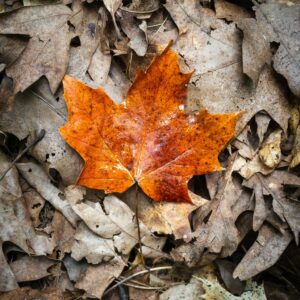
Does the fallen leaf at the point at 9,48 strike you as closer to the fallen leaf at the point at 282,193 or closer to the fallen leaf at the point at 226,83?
the fallen leaf at the point at 226,83

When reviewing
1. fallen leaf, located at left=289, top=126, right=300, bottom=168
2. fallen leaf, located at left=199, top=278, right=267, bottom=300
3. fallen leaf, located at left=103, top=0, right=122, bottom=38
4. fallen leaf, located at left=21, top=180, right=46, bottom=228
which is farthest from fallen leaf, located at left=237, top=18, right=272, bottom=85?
fallen leaf, located at left=21, top=180, right=46, bottom=228

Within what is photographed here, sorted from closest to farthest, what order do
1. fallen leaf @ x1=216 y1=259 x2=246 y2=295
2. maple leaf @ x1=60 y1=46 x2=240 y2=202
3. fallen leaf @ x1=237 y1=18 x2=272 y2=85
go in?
maple leaf @ x1=60 y1=46 x2=240 y2=202, fallen leaf @ x1=237 y1=18 x2=272 y2=85, fallen leaf @ x1=216 y1=259 x2=246 y2=295

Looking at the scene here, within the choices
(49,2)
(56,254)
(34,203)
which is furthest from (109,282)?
(49,2)

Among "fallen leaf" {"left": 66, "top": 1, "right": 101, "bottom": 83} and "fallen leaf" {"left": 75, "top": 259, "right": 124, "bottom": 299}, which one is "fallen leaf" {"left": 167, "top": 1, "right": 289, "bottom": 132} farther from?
"fallen leaf" {"left": 75, "top": 259, "right": 124, "bottom": 299}

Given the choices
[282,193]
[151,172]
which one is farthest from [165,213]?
[282,193]

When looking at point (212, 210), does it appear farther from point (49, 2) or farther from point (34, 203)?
point (49, 2)

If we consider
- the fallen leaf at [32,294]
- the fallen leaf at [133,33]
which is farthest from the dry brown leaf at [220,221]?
the fallen leaf at [133,33]

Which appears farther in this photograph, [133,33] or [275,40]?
[133,33]

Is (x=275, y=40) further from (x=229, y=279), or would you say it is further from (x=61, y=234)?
(x=61, y=234)
